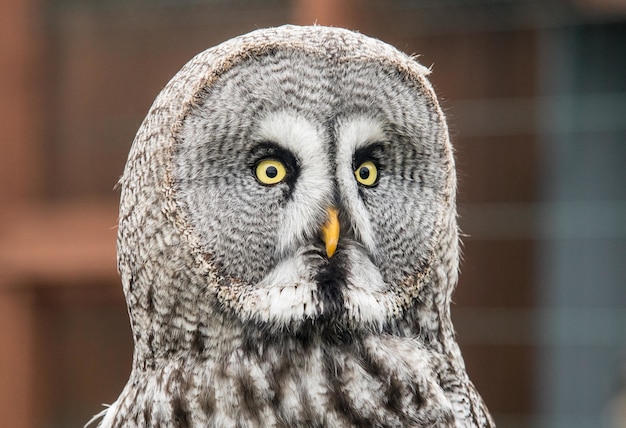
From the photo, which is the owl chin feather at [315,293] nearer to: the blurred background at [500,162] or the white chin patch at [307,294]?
the white chin patch at [307,294]

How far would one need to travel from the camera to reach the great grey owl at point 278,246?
1262mm

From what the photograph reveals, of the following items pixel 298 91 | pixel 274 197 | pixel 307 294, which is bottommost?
pixel 307 294

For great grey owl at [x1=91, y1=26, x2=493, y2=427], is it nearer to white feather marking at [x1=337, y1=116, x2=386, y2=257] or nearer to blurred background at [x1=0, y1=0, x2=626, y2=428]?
white feather marking at [x1=337, y1=116, x2=386, y2=257]

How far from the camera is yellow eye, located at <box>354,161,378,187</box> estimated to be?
131 centimetres

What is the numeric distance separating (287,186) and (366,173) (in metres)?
0.11

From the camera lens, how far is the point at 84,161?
3.28 meters

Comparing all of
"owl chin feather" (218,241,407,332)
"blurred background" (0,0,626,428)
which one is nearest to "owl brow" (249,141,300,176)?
"owl chin feather" (218,241,407,332)

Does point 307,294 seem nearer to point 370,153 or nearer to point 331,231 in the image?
point 331,231

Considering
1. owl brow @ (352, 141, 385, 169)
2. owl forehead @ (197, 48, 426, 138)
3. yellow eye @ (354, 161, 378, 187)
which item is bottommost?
yellow eye @ (354, 161, 378, 187)

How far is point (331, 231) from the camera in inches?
50.0

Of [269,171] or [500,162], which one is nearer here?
[269,171]

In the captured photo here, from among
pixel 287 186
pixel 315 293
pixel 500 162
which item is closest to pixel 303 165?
pixel 287 186

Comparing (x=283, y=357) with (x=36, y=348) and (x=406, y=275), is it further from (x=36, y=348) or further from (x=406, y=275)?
(x=36, y=348)

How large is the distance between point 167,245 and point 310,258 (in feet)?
0.61
